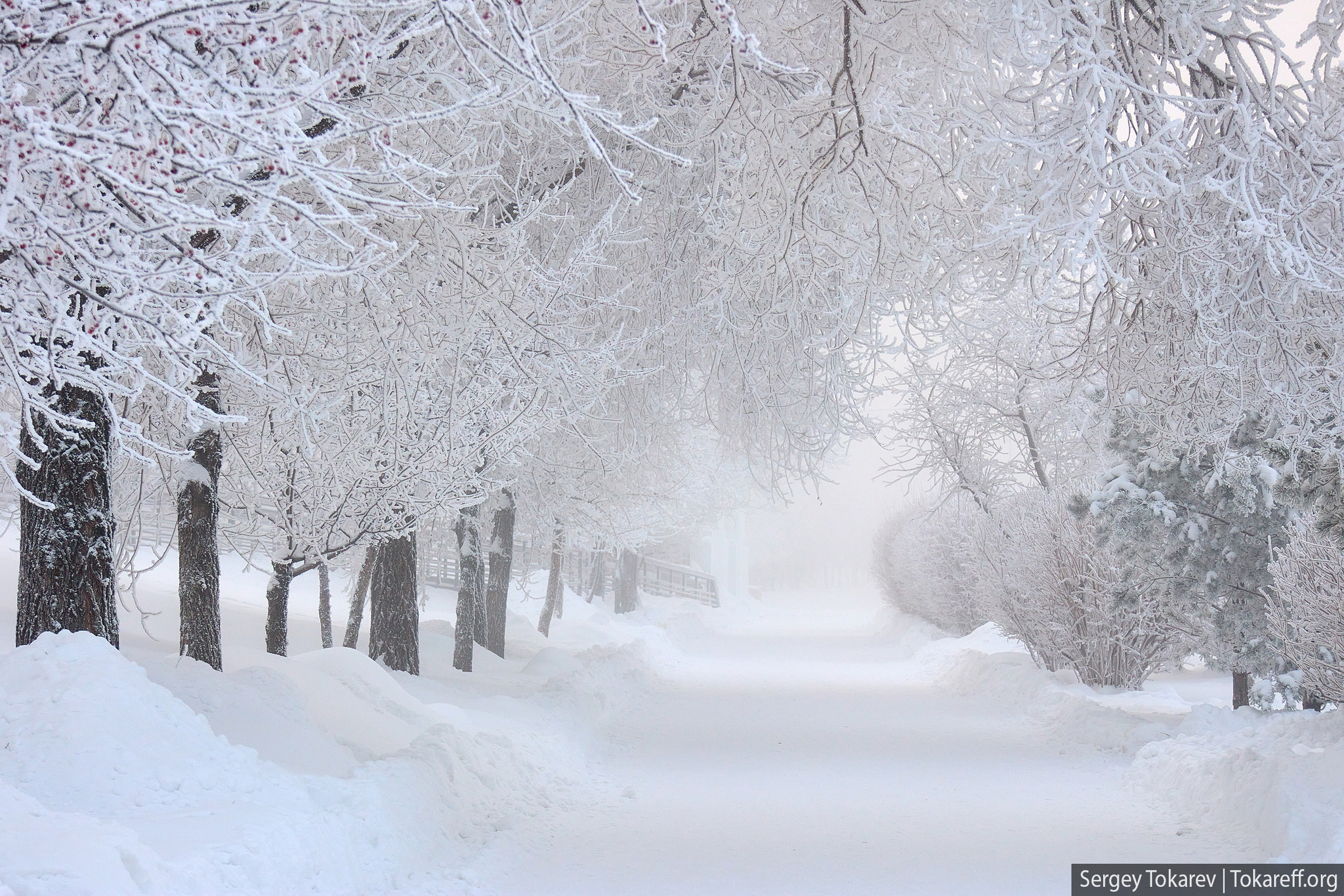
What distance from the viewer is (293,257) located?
2.98 meters

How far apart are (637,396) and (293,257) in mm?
8065

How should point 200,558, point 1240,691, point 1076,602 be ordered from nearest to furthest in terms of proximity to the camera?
point 200,558, point 1240,691, point 1076,602

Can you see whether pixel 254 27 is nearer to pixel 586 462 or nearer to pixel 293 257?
pixel 293 257

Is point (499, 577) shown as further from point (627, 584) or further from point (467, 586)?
point (627, 584)

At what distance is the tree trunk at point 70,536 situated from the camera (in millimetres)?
5426

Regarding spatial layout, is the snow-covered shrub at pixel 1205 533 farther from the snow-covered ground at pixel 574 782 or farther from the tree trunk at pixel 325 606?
the tree trunk at pixel 325 606

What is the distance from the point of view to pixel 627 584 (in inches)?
1326

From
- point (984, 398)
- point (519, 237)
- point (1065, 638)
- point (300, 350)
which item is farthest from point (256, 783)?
point (984, 398)

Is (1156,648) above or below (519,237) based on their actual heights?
below

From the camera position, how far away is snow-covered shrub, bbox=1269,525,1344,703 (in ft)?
28.9

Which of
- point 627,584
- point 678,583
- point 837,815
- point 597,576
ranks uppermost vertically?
point 597,576

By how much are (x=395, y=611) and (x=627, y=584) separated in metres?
21.8

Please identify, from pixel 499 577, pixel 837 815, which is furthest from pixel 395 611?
pixel 837 815

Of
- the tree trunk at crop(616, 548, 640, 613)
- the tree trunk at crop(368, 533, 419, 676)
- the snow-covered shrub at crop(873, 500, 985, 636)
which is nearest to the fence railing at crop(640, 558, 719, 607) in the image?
the tree trunk at crop(616, 548, 640, 613)
